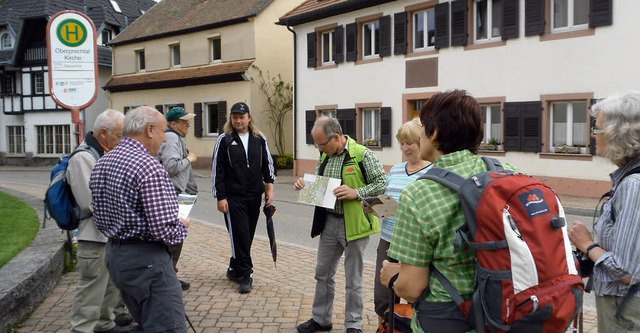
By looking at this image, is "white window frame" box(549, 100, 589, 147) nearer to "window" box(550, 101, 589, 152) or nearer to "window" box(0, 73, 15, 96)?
"window" box(550, 101, 589, 152)

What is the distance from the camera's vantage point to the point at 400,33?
20562 millimetres

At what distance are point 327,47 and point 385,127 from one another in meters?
4.66

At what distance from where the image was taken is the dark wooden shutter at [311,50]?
24141 mm

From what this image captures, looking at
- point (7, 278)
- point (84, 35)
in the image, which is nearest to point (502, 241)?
point (7, 278)

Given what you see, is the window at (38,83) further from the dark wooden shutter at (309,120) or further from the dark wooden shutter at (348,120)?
the dark wooden shutter at (348,120)

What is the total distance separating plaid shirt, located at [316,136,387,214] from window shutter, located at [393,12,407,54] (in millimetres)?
15957

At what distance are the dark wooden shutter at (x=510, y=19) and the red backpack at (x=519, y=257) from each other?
16.2 metres

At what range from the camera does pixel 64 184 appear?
4.65 metres

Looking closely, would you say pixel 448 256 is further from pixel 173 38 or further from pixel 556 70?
pixel 173 38

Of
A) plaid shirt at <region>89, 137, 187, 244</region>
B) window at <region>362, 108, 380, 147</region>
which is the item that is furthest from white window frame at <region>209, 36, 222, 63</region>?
plaid shirt at <region>89, 137, 187, 244</region>

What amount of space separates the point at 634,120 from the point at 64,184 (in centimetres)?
385

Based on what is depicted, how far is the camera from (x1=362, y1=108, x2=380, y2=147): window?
22156 mm

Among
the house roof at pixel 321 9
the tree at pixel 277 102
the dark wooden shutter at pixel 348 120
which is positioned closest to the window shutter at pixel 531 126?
the house roof at pixel 321 9

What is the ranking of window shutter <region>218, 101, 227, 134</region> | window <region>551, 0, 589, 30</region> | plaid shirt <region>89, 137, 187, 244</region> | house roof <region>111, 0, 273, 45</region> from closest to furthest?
plaid shirt <region>89, 137, 187, 244</region> < window <region>551, 0, 589, 30</region> < house roof <region>111, 0, 273, 45</region> < window shutter <region>218, 101, 227, 134</region>
